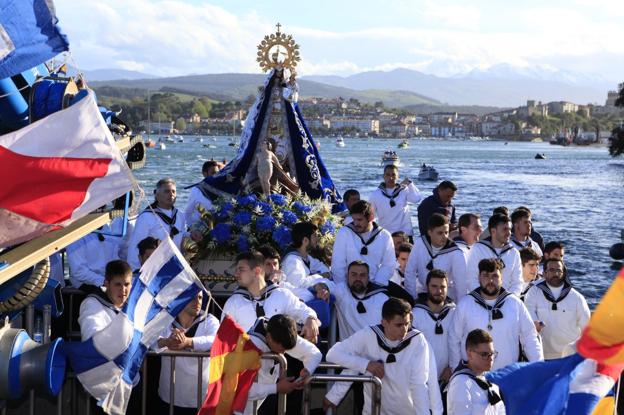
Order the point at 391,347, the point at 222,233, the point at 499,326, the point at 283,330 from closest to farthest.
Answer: the point at 283,330
the point at 391,347
the point at 499,326
the point at 222,233

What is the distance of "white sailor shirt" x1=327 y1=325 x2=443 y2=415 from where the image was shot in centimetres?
662

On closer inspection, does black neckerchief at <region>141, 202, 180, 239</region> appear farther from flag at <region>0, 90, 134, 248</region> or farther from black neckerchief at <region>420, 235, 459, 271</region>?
flag at <region>0, 90, 134, 248</region>

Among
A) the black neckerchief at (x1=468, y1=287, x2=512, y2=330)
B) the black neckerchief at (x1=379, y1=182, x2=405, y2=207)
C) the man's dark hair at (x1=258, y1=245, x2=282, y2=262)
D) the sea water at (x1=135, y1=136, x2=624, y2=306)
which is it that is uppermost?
the black neckerchief at (x1=379, y1=182, x2=405, y2=207)

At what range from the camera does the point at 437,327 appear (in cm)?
772

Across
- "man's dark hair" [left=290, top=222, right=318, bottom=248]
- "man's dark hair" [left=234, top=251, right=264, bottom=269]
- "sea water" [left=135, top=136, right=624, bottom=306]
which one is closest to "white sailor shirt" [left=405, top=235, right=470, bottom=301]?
"man's dark hair" [left=290, top=222, right=318, bottom=248]

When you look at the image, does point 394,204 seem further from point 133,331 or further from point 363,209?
point 133,331

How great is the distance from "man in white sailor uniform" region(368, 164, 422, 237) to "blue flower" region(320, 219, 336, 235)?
1.95m

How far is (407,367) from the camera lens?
21.8 feet

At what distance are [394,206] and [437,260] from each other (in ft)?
10.5

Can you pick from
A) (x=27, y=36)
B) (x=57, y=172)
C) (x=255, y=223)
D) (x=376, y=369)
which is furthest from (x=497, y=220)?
(x=27, y=36)

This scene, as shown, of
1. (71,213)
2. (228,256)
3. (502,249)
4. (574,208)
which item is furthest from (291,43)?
(574,208)

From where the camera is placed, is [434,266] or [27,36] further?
[434,266]

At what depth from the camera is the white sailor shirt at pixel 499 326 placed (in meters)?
7.52

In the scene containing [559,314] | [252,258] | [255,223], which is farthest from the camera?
[255,223]
